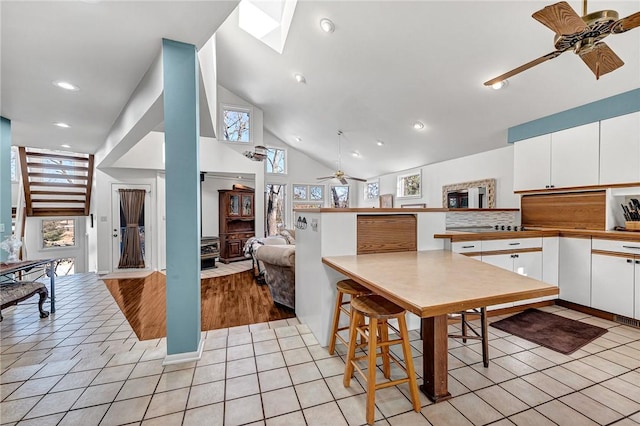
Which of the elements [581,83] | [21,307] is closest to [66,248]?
[21,307]

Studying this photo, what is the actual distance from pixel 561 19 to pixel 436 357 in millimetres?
2166

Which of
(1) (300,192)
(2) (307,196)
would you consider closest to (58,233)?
(1) (300,192)

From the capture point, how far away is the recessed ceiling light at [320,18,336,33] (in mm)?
3380

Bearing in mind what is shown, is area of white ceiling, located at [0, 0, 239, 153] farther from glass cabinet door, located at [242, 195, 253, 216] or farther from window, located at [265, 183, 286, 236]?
window, located at [265, 183, 286, 236]

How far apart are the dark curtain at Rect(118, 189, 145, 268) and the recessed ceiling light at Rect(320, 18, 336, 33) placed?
501 centimetres

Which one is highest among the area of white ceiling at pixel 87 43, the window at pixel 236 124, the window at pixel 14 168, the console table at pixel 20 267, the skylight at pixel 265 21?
the skylight at pixel 265 21

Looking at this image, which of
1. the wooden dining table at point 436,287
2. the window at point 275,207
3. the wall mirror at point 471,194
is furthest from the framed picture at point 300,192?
the wooden dining table at point 436,287

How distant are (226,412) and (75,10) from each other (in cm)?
282

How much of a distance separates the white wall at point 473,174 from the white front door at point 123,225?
6.39m

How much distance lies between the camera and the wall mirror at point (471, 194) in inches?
188

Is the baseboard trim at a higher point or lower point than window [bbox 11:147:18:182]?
lower

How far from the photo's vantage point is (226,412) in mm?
1569

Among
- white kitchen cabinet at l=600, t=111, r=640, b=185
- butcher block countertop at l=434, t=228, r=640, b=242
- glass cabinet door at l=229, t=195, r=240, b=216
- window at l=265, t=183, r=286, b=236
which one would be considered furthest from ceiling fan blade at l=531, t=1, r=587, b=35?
window at l=265, t=183, r=286, b=236

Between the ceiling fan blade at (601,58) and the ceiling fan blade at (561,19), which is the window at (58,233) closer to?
the ceiling fan blade at (561,19)
